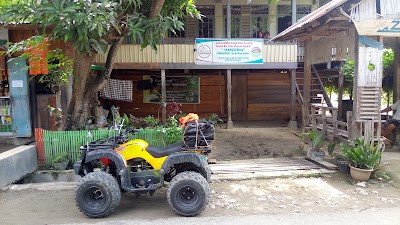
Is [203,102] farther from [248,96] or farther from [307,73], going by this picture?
[307,73]

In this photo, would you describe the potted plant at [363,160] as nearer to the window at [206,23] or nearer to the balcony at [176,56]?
the balcony at [176,56]

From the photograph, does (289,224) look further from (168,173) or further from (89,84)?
(89,84)

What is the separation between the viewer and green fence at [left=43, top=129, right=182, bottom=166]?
7262 mm

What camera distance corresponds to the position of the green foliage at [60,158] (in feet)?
23.4

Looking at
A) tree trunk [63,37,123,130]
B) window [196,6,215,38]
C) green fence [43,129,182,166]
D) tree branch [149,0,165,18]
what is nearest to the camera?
tree branch [149,0,165,18]

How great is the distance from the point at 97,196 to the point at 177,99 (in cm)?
1074

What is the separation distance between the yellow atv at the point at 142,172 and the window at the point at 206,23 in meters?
10.4

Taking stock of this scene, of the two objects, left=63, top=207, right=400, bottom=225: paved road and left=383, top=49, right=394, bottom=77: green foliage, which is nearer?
left=63, top=207, right=400, bottom=225: paved road

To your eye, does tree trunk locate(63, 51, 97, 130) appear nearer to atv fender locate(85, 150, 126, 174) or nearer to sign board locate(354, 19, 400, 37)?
atv fender locate(85, 150, 126, 174)

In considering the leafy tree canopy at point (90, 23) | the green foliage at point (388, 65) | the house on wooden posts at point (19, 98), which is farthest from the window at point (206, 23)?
the green foliage at point (388, 65)

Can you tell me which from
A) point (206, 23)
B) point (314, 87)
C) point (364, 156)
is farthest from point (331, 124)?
point (206, 23)

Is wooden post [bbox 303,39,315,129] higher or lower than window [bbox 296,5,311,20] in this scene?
lower

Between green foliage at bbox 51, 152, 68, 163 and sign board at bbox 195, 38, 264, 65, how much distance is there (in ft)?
23.5

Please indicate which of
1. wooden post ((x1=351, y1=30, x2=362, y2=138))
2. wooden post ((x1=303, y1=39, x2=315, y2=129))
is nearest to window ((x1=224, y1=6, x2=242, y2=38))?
wooden post ((x1=303, y1=39, x2=315, y2=129))
